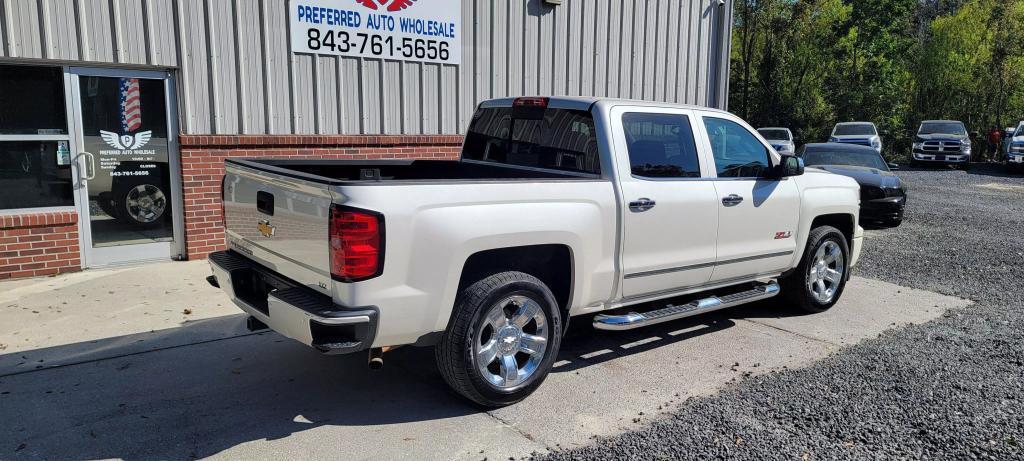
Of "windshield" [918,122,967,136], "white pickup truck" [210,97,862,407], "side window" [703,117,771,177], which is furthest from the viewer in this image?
"windshield" [918,122,967,136]

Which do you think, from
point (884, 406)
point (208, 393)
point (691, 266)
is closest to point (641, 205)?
point (691, 266)

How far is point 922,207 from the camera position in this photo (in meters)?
15.7

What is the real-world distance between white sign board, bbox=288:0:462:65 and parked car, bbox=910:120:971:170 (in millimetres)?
24252

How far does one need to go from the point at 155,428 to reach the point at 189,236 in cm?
472

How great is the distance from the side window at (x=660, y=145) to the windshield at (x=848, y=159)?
29.3 ft

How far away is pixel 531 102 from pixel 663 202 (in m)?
1.24

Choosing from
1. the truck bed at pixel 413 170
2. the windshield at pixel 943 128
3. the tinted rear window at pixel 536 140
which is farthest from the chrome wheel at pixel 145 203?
the windshield at pixel 943 128

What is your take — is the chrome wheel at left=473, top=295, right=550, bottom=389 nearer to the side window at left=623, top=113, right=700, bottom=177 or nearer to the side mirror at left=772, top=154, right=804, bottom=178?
the side window at left=623, top=113, right=700, bottom=177

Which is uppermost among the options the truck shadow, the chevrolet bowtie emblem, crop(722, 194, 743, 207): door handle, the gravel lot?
crop(722, 194, 743, 207): door handle

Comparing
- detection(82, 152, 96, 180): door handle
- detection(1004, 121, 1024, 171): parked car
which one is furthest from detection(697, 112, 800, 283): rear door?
detection(1004, 121, 1024, 171): parked car

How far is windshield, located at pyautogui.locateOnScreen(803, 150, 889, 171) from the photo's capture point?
43.5 ft

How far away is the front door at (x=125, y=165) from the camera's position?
25.3 ft

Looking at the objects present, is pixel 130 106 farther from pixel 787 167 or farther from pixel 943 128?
pixel 943 128

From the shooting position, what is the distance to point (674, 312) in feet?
17.2
